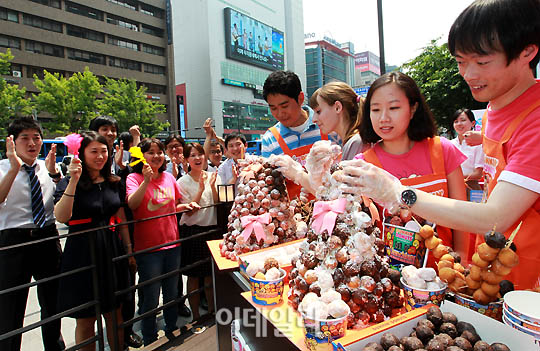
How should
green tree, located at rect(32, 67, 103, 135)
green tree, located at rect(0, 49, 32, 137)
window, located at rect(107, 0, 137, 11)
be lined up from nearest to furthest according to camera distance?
green tree, located at rect(0, 49, 32, 137)
green tree, located at rect(32, 67, 103, 135)
window, located at rect(107, 0, 137, 11)

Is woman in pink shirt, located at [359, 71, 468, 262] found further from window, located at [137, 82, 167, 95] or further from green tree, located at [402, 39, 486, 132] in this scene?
window, located at [137, 82, 167, 95]

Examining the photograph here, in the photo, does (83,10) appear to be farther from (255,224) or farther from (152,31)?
(255,224)

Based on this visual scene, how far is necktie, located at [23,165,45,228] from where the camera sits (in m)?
2.88

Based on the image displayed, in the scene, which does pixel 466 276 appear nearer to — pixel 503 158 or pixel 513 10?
pixel 503 158

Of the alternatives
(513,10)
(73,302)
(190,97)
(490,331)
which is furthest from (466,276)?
(190,97)

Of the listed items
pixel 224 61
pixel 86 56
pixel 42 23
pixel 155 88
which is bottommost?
pixel 155 88

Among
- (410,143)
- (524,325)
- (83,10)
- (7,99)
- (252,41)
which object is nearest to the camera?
(524,325)

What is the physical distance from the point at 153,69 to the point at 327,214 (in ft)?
156

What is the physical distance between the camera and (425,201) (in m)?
1.13

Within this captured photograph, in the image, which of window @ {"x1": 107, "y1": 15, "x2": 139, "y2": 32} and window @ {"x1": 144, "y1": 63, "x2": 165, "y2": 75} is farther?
window @ {"x1": 144, "y1": 63, "x2": 165, "y2": 75}

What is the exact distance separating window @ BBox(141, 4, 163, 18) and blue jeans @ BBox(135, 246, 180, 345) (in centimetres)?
4781

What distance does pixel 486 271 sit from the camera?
1.01 meters

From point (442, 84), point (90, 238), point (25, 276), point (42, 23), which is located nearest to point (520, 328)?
point (90, 238)

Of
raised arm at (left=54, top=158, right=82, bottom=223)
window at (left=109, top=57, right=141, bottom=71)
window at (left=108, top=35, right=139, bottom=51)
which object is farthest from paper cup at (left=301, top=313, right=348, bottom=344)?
window at (left=108, top=35, right=139, bottom=51)
